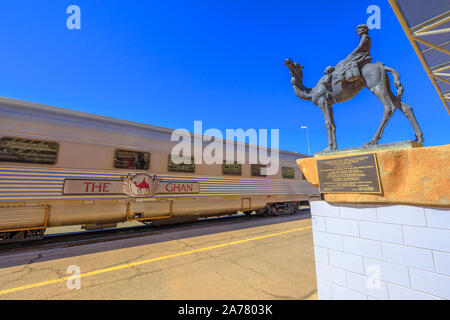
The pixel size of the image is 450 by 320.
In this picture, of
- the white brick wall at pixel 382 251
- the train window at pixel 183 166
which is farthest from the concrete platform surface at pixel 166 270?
the train window at pixel 183 166

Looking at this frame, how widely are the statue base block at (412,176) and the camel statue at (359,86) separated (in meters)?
0.57

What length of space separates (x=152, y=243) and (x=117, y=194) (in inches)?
81.4

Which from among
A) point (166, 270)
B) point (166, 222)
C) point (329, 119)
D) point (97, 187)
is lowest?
point (166, 270)

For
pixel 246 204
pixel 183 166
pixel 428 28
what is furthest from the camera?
pixel 246 204

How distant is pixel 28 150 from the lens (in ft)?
16.6

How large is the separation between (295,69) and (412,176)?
2.89 metres

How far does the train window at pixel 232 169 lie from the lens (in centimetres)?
862

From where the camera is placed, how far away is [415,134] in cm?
274

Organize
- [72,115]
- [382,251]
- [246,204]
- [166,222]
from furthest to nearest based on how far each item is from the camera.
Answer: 1. [246,204]
2. [166,222]
3. [72,115]
4. [382,251]

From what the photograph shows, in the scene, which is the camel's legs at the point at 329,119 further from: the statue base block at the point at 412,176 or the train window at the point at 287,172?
the train window at the point at 287,172

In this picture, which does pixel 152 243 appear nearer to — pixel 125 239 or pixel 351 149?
pixel 125 239

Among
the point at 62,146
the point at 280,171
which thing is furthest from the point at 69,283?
the point at 280,171

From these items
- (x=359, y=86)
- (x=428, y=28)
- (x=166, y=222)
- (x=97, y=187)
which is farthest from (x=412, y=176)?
(x=166, y=222)

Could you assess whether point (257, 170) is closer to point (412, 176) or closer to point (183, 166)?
point (183, 166)
